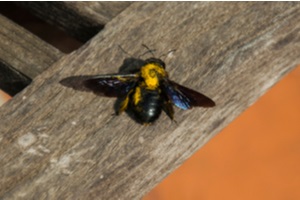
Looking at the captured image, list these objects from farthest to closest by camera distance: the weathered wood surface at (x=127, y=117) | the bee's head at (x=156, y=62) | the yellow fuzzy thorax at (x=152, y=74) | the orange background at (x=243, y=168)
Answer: the orange background at (x=243, y=168), the yellow fuzzy thorax at (x=152, y=74), the bee's head at (x=156, y=62), the weathered wood surface at (x=127, y=117)

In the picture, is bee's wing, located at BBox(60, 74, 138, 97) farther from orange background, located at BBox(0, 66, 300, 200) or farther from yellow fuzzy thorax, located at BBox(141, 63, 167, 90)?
orange background, located at BBox(0, 66, 300, 200)

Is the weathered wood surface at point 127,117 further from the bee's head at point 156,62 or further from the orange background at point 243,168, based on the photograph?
the orange background at point 243,168

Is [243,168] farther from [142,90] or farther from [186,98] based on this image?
[186,98]

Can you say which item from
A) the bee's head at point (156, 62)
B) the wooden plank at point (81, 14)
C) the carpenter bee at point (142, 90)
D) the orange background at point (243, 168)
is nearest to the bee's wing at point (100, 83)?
the carpenter bee at point (142, 90)

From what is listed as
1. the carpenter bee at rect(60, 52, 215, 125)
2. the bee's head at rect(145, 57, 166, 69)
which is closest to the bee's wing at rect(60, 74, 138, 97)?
the carpenter bee at rect(60, 52, 215, 125)

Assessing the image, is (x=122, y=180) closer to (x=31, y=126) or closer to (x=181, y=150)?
(x=181, y=150)

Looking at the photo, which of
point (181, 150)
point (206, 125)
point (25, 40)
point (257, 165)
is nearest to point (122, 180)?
point (181, 150)
